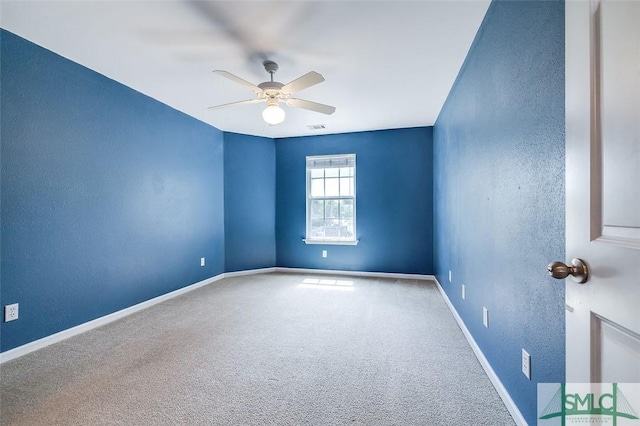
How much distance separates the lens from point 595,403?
0.62 m

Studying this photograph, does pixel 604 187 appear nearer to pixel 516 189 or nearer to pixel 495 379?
pixel 516 189

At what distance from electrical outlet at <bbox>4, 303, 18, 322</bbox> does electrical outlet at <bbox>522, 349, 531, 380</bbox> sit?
3.43 meters

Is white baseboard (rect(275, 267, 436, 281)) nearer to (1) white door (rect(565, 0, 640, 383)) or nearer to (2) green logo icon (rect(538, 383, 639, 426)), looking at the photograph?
(2) green logo icon (rect(538, 383, 639, 426))

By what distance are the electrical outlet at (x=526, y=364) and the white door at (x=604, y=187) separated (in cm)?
68

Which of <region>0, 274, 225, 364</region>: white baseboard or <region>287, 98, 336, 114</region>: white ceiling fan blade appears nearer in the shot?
<region>0, 274, 225, 364</region>: white baseboard

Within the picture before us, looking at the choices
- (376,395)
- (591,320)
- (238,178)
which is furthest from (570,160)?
(238,178)

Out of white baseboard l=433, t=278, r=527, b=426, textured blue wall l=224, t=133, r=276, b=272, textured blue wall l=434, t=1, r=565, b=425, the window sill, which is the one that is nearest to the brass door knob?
textured blue wall l=434, t=1, r=565, b=425

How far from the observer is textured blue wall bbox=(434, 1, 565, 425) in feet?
3.51

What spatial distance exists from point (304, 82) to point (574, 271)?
205 cm

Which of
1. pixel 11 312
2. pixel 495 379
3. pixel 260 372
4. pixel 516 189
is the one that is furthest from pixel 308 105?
pixel 11 312

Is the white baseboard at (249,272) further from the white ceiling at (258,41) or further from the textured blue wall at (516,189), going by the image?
the textured blue wall at (516,189)

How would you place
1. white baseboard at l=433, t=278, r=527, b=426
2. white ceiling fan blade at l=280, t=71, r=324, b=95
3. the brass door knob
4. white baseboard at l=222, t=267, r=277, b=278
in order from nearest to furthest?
the brass door knob < white baseboard at l=433, t=278, r=527, b=426 < white ceiling fan blade at l=280, t=71, r=324, b=95 < white baseboard at l=222, t=267, r=277, b=278

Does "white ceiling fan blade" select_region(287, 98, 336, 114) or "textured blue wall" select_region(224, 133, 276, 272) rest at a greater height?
"white ceiling fan blade" select_region(287, 98, 336, 114)

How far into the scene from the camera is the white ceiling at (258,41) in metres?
1.80
